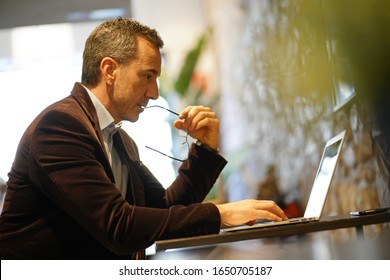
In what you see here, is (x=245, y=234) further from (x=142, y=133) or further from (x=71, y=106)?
(x=142, y=133)

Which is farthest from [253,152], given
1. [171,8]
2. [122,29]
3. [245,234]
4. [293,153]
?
[245,234]

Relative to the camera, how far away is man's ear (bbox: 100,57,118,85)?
1.34 m

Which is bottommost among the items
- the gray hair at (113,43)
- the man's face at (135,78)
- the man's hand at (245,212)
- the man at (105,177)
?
the man's hand at (245,212)

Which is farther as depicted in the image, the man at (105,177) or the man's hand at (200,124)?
the man's hand at (200,124)

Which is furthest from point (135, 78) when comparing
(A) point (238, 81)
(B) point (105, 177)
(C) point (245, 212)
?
(A) point (238, 81)

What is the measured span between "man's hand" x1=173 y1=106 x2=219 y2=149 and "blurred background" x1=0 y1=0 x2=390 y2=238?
0.57m

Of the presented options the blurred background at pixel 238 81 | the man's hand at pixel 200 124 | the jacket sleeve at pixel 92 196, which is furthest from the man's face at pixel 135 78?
the blurred background at pixel 238 81

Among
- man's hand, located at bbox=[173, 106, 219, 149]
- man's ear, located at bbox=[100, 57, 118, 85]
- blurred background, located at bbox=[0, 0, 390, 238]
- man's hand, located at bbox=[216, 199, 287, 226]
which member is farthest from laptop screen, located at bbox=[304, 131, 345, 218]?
man's ear, located at bbox=[100, 57, 118, 85]

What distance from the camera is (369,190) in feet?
5.99

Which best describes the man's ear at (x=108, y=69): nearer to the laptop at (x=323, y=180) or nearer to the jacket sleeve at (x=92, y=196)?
the jacket sleeve at (x=92, y=196)

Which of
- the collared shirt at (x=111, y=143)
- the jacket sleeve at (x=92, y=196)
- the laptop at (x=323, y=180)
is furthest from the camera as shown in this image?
the collared shirt at (x=111, y=143)

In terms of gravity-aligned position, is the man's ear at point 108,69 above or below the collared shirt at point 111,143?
above

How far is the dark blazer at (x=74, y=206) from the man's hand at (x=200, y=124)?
0.84 ft

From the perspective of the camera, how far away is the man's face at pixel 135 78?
1337 millimetres
